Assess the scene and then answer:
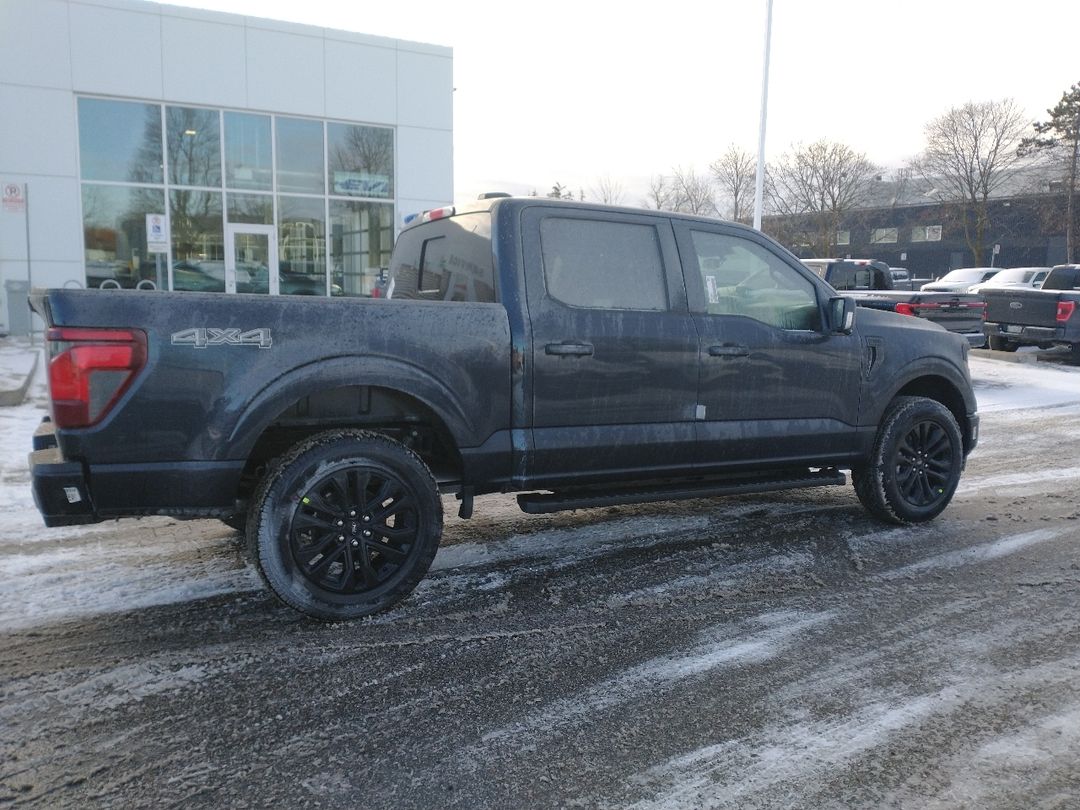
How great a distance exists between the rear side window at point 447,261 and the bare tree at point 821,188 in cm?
5142

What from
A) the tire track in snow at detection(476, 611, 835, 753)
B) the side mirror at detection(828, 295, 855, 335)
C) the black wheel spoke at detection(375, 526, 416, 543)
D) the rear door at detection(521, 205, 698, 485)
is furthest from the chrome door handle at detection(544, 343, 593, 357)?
the side mirror at detection(828, 295, 855, 335)

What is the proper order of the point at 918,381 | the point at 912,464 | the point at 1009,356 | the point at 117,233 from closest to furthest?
1. the point at 912,464
2. the point at 918,381
3. the point at 1009,356
4. the point at 117,233

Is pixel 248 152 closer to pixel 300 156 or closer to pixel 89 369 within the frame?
pixel 300 156

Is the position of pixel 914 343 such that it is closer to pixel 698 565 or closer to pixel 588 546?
pixel 698 565

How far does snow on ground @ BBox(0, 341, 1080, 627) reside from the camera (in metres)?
4.25

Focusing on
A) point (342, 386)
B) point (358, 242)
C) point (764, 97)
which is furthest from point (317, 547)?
point (764, 97)

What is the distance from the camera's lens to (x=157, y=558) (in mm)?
4844

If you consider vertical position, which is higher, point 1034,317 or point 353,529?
point 1034,317

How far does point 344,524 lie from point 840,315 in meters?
3.22

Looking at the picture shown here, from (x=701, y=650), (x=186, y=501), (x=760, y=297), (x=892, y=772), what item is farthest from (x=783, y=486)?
(x=186, y=501)

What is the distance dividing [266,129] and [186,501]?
17249mm

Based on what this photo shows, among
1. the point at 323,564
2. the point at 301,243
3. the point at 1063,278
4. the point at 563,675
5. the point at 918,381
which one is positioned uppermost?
the point at 301,243

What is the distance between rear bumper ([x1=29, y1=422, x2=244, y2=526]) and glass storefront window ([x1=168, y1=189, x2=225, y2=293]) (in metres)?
16.0

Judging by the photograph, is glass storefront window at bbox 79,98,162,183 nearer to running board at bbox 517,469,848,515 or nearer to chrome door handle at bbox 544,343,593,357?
running board at bbox 517,469,848,515
